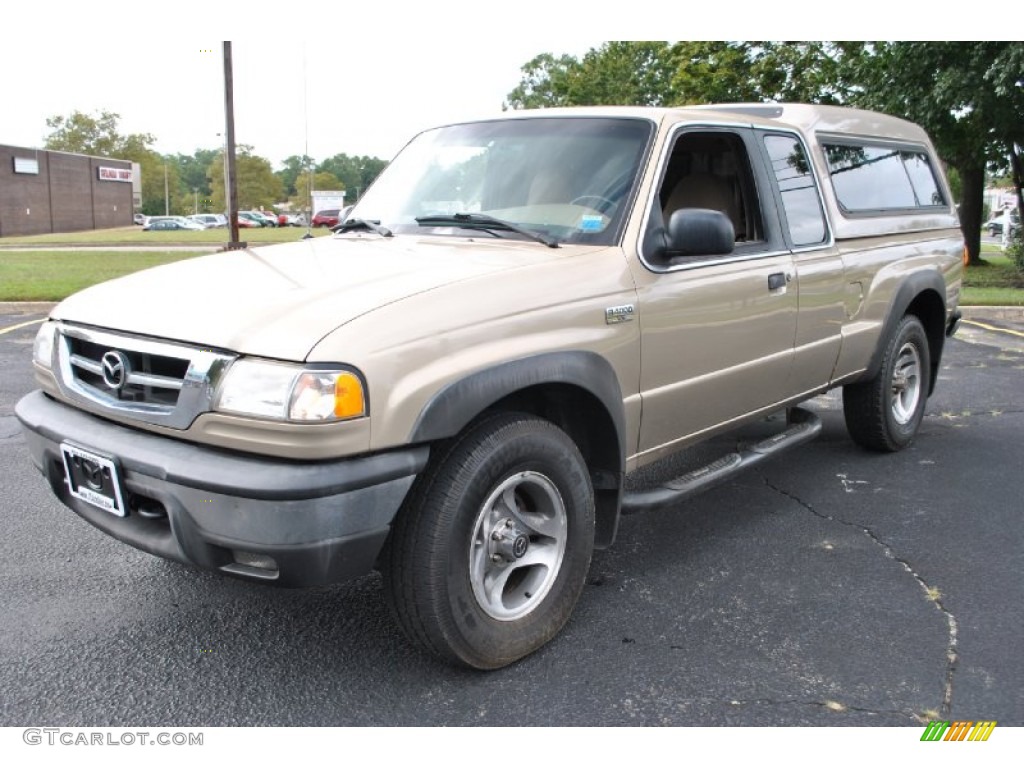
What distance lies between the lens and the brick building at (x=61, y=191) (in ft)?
198

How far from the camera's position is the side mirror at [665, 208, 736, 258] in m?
3.43

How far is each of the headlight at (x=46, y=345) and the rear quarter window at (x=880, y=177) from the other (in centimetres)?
381

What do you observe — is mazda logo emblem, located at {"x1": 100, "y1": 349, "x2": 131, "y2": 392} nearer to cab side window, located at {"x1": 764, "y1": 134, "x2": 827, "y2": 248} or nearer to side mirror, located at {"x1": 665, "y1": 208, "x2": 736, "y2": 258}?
side mirror, located at {"x1": 665, "y1": 208, "x2": 736, "y2": 258}

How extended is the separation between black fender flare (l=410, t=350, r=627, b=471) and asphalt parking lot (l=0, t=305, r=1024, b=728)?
748mm

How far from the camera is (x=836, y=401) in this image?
7.25 metres

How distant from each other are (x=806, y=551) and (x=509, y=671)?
173 cm

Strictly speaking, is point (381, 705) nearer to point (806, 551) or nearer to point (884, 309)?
point (806, 551)

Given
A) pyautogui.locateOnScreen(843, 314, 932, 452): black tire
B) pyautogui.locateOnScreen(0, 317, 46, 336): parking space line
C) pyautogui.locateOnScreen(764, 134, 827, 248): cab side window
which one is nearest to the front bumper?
pyautogui.locateOnScreen(764, 134, 827, 248): cab side window

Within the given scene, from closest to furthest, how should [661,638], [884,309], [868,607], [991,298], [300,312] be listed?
[300,312] → [661,638] → [868,607] → [884,309] → [991,298]

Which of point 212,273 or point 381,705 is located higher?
point 212,273

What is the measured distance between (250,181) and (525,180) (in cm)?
9585

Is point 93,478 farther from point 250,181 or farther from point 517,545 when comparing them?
point 250,181
